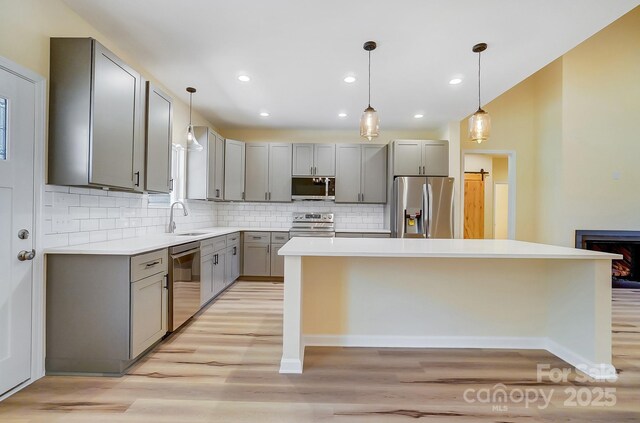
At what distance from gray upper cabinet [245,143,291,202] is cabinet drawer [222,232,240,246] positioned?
74cm

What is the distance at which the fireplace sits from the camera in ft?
14.6

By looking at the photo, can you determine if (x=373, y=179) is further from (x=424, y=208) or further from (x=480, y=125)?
(x=480, y=125)

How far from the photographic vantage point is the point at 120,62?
2262 mm

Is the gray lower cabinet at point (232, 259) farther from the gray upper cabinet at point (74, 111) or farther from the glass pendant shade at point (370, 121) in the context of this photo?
the glass pendant shade at point (370, 121)

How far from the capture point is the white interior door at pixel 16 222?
173cm

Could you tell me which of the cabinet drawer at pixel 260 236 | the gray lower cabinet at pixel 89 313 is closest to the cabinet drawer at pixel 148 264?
the gray lower cabinet at pixel 89 313

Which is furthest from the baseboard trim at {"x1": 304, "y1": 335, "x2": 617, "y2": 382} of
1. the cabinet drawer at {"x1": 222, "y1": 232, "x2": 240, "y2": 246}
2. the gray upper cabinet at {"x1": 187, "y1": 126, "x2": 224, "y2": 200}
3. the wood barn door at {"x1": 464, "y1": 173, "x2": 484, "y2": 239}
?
the wood barn door at {"x1": 464, "y1": 173, "x2": 484, "y2": 239}

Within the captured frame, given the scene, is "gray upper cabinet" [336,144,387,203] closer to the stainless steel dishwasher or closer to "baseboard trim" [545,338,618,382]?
the stainless steel dishwasher

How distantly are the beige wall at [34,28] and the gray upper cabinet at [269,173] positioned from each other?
9.30 feet

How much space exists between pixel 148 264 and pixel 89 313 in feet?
1.51

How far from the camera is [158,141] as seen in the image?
9.32 ft

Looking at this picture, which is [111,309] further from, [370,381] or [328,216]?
[328,216]

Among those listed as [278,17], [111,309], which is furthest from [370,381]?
[278,17]

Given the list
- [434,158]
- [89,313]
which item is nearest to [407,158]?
[434,158]
